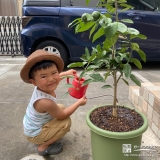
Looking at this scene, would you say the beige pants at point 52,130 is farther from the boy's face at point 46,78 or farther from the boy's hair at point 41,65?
the boy's hair at point 41,65

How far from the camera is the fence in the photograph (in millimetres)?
5312

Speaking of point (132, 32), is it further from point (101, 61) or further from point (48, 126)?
point (48, 126)

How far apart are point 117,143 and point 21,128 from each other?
4.06 ft

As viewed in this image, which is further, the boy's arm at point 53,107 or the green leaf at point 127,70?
the boy's arm at point 53,107

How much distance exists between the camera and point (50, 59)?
4.73 ft

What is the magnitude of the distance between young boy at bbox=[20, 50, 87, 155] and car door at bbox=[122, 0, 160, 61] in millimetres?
2866

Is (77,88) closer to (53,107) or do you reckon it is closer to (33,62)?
(53,107)

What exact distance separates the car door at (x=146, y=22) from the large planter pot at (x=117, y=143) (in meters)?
2.99

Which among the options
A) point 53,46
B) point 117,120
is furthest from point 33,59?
point 53,46

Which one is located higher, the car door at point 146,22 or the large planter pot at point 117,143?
A: the car door at point 146,22

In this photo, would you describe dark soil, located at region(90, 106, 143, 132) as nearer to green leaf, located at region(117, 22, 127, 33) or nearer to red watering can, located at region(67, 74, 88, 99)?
red watering can, located at region(67, 74, 88, 99)

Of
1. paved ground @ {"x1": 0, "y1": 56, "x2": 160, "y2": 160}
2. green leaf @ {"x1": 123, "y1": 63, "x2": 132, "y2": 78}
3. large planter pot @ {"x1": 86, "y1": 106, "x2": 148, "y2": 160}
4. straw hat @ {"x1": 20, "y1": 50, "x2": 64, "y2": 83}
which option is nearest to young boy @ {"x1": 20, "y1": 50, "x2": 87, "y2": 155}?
straw hat @ {"x1": 20, "y1": 50, "x2": 64, "y2": 83}

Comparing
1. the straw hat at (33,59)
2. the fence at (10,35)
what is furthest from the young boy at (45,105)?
the fence at (10,35)

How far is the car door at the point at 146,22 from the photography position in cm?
384
